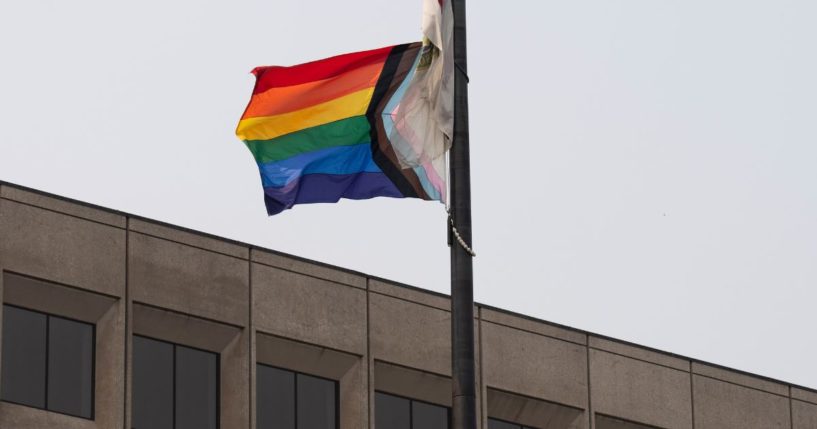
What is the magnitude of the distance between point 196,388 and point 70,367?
2578 mm

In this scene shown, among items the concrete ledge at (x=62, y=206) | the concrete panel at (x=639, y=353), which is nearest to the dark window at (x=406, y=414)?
the concrete panel at (x=639, y=353)

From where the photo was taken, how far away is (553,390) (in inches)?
1779

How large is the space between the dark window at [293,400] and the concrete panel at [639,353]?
21.6 feet

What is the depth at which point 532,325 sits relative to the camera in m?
44.8

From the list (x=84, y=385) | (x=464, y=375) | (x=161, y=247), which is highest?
(x=161, y=247)

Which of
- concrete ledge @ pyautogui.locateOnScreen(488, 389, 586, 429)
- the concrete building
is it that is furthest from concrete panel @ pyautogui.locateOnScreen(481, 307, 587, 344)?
concrete ledge @ pyautogui.locateOnScreen(488, 389, 586, 429)

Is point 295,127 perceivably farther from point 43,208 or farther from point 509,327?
point 509,327

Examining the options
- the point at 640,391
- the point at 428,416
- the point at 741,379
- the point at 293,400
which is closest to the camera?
the point at 293,400

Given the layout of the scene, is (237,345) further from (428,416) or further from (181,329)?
(428,416)

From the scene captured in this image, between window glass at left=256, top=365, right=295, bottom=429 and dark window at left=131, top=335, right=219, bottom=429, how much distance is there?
39.0 inches

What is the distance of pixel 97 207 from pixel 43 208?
3.60 feet

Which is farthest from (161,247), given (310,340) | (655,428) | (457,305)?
(457,305)

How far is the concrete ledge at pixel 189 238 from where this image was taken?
39.8m

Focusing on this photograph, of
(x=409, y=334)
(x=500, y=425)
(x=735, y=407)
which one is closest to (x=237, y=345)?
(x=409, y=334)
